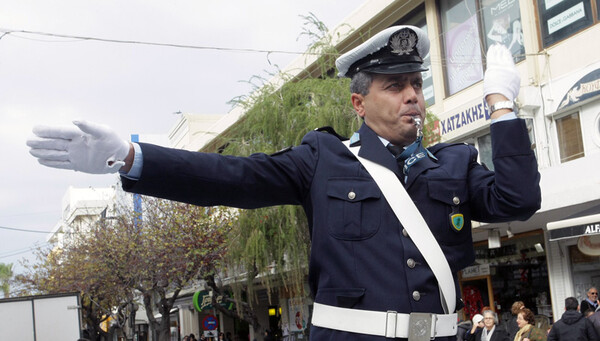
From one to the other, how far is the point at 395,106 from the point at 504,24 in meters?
14.6

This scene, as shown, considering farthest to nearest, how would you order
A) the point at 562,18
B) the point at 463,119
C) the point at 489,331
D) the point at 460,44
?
the point at 460,44 < the point at 463,119 < the point at 562,18 < the point at 489,331

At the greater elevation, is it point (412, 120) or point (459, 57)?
point (459, 57)

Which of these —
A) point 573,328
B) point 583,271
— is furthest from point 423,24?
point 573,328

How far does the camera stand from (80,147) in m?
2.24

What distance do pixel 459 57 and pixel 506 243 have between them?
4577 mm

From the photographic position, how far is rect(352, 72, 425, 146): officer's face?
2.64 meters

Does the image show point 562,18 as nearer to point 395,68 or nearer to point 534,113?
point 534,113

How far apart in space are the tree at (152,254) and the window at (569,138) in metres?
12.5

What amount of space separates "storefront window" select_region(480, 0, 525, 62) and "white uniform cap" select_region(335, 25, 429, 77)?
1350 cm

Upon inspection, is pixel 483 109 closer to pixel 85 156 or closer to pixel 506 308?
pixel 506 308

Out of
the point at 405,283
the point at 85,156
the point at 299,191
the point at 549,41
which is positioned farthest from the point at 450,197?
the point at 549,41

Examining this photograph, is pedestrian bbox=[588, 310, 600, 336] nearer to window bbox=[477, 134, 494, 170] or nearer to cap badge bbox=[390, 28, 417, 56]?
window bbox=[477, 134, 494, 170]

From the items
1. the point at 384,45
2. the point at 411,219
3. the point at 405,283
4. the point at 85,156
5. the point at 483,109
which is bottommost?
the point at 405,283

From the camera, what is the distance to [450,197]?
102 inches
